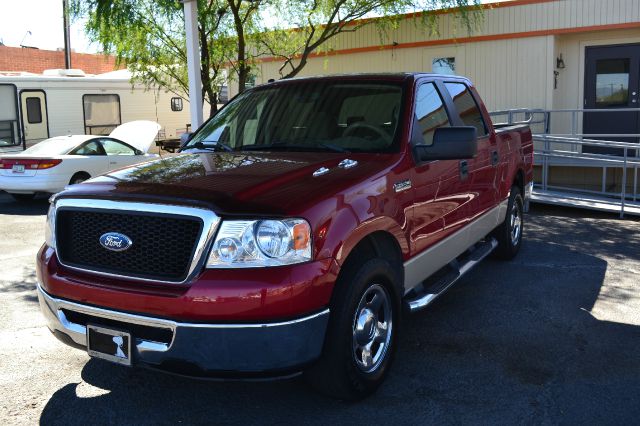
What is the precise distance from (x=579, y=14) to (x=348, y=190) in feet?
36.6

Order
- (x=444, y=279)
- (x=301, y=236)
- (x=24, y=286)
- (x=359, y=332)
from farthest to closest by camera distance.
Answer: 1. (x=24, y=286)
2. (x=444, y=279)
3. (x=359, y=332)
4. (x=301, y=236)

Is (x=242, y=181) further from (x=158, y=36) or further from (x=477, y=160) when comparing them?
(x=158, y=36)

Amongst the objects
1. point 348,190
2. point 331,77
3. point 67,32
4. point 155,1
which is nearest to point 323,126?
point 331,77

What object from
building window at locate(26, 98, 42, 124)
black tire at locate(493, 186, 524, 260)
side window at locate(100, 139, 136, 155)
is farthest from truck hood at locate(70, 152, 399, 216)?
building window at locate(26, 98, 42, 124)

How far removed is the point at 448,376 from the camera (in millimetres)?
4172

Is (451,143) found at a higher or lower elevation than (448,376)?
higher

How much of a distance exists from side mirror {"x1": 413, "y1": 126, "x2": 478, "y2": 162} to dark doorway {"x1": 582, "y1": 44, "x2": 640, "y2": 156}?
10.4m

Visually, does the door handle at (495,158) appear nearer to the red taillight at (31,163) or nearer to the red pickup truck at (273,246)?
the red pickup truck at (273,246)

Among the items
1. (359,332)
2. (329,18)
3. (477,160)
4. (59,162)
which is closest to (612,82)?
(329,18)

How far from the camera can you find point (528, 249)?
7746 mm

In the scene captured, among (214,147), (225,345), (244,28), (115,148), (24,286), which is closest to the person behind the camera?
(225,345)

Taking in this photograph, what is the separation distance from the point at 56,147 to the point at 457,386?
1042 cm

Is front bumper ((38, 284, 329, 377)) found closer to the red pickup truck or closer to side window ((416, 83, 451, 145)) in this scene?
the red pickup truck

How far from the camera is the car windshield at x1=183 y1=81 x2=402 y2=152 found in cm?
446
